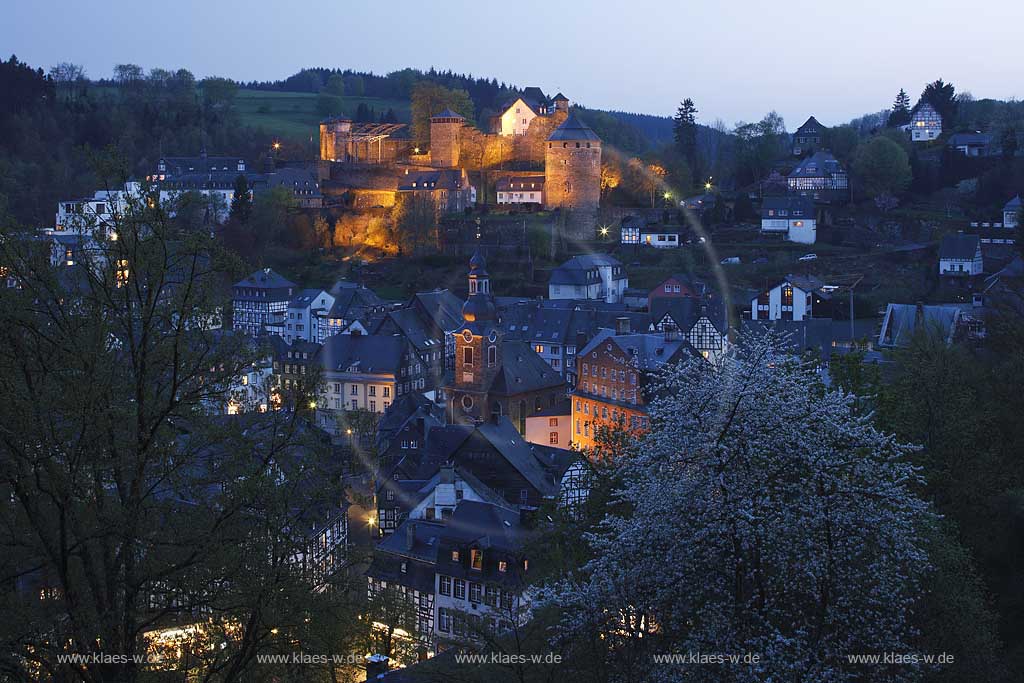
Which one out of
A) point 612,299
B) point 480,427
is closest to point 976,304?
point 612,299

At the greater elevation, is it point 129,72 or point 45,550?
point 129,72

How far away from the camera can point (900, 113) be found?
79.7 m

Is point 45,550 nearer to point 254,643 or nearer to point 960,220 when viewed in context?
point 254,643

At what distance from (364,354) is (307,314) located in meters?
11.6

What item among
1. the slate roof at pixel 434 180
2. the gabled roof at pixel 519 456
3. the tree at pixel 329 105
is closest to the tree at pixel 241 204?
the slate roof at pixel 434 180

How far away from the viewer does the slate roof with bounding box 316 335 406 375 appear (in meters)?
40.1

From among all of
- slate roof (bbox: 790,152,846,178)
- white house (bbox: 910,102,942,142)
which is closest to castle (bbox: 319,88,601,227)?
slate roof (bbox: 790,152,846,178)

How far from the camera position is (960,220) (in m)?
57.3

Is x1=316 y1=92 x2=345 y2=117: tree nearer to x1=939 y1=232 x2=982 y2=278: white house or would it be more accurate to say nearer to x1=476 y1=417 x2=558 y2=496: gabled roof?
x1=939 y1=232 x2=982 y2=278: white house

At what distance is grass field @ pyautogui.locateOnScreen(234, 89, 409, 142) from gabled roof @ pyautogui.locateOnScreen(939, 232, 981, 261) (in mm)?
59890

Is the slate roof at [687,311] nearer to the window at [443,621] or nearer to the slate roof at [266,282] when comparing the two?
the slate roof at [266,282]

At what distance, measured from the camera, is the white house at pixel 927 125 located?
7256 cm

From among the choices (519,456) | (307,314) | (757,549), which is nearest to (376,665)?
(757,549)

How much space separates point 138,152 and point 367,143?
17425 millimetres
